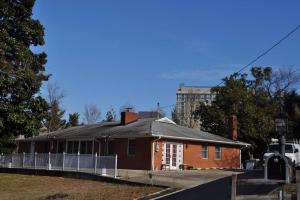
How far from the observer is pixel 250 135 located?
2295 inches

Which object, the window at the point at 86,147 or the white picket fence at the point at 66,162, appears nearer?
the white picket fence at the point at 66,162

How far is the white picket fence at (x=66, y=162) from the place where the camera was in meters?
33.4

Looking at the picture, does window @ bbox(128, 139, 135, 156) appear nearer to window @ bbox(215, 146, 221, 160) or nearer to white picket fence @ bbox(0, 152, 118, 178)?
white picket fence @ bbox(0, 152, 118, 178)

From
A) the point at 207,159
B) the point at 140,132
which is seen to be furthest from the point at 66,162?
the point at 207,159

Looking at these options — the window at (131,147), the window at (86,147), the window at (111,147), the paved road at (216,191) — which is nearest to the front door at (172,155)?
the window at (131,147)

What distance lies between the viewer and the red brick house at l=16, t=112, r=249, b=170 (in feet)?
133

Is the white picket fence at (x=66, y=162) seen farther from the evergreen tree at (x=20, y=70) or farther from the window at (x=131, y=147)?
the window at (x=131, y=147)

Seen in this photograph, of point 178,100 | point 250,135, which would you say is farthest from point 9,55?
point 178,100

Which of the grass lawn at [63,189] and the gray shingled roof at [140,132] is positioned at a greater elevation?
the gray shingled roof at [140,132]

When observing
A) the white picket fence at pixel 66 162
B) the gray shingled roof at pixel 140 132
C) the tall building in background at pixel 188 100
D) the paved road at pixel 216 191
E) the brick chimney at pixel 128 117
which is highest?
the tall building in background at pixel 188 100

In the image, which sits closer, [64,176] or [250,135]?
[64,176]

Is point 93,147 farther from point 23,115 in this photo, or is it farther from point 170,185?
point 170,185

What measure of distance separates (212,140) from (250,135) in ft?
46.7

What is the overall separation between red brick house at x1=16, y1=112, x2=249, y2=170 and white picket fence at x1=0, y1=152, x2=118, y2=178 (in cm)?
527
